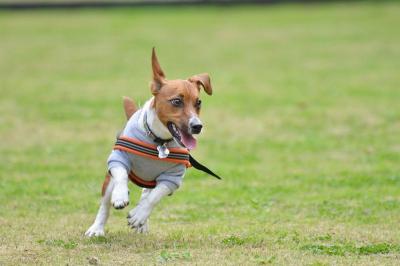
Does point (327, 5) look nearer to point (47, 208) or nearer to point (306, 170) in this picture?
point (306, 170)

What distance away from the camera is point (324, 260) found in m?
7.11

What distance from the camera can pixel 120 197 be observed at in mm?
7457

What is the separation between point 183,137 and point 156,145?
33 cm

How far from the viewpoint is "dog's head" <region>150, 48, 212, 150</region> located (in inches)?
297

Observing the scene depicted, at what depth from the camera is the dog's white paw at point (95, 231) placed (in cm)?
814

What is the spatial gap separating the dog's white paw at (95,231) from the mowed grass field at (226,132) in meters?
0.10

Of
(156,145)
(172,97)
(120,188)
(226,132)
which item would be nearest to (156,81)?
(172,97)

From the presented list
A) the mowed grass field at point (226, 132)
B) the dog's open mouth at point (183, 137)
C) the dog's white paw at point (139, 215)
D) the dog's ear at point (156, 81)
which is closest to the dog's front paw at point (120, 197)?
the dog's white paw at point (139, 215)

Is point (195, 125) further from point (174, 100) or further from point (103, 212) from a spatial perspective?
point (103, 212)

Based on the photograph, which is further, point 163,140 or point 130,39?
point 130,39

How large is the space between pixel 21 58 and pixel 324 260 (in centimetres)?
1730

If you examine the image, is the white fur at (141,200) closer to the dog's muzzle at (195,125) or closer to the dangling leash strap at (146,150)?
the dangling leash strap at (146,150)

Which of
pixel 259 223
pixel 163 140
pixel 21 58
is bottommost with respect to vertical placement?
pixel 21 58

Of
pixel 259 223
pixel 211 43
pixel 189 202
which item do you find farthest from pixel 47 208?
pixel 211 43
